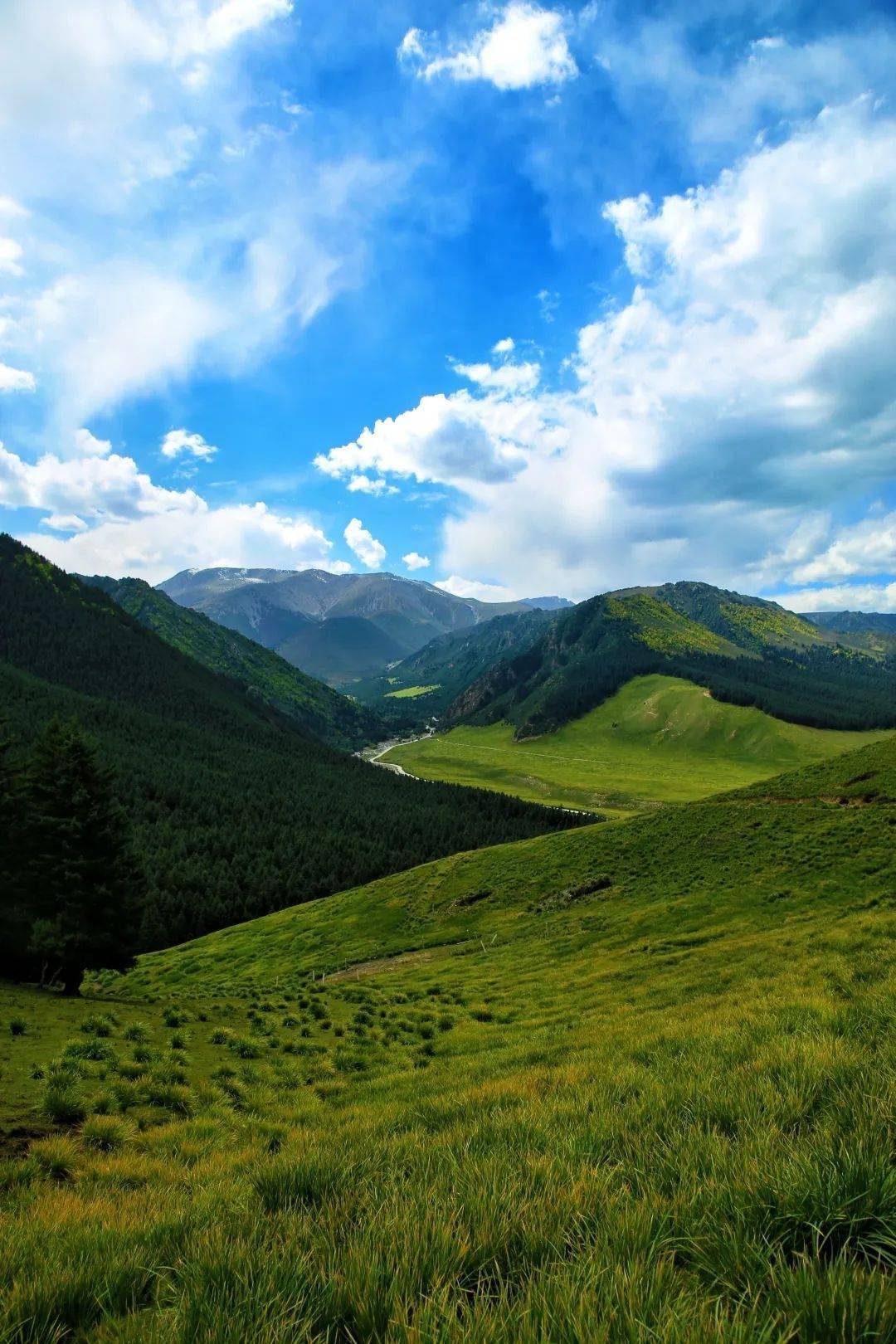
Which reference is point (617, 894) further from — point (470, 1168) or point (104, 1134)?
point (470, 1168)

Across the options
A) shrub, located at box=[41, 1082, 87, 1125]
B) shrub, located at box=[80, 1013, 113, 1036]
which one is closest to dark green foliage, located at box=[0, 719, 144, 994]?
shrub, located at box=[80, 1013, 113, 1036]

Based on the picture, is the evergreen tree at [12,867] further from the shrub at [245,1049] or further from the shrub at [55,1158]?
the shrub at [55,1158]

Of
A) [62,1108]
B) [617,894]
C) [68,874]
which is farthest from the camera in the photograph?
[617,894]

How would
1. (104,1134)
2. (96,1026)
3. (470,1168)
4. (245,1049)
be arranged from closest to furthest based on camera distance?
(470,1168)
(104,1134)
(96,1026)
(245,1049)

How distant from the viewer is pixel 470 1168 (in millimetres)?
4230

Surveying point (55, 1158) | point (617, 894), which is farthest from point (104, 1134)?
point (617, 894)

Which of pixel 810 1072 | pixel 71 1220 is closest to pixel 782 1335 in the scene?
pixel 810 1072

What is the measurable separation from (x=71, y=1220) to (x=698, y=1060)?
719 cm

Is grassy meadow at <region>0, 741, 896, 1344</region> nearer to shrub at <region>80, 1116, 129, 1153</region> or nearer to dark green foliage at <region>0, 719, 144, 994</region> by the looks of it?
shrub at <region>80, 1116, 129, 1153</region>

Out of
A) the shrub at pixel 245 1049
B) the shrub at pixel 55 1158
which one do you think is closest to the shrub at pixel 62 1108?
the shrub at pixel 55 1158

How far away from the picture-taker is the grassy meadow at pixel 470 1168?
2.60 metres

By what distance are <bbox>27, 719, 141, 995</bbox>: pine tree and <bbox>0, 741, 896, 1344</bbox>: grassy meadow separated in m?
6.97

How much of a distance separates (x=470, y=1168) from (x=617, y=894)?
4740cm

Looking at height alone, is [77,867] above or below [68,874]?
above
